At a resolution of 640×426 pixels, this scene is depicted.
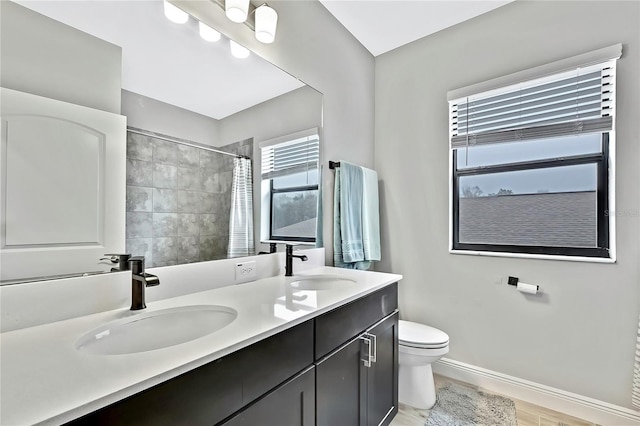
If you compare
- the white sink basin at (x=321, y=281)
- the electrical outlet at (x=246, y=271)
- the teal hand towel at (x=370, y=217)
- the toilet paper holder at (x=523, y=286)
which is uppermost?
the teal hand towel at (x=370, y=217)

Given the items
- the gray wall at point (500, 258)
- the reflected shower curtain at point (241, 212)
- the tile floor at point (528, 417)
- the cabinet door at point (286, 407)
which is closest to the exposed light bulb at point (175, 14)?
the reflected shower curtain at point (241, 212)

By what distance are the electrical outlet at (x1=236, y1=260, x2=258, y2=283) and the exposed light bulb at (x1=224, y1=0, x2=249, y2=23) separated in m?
1.15

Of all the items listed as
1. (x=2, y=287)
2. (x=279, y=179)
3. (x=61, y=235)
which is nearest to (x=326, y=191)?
(x=279, y=179)

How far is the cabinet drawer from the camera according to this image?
1.08 meters

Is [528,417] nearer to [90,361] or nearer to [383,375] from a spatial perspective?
[383,375]

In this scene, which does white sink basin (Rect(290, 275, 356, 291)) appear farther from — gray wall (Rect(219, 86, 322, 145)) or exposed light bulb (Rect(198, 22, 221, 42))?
exposed light bulb (Rect(198, 22, 221, 42))

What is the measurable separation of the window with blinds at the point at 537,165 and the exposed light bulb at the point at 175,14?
1.84 m

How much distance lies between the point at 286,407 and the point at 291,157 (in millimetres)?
1308

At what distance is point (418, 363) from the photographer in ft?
5.81

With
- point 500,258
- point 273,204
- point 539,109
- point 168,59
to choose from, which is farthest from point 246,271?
point 539,109

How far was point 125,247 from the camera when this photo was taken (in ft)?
3.37

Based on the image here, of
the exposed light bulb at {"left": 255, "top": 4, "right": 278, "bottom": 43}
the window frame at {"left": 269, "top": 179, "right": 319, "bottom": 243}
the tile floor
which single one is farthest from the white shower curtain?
the exposed light bulb at {"left": 255, "top": 4, "right": 278, "bottom": 43}

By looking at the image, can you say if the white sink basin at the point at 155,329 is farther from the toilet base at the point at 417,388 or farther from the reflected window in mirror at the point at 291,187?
the toilet base at the point at 417,388

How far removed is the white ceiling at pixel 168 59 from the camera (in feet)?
3.14
